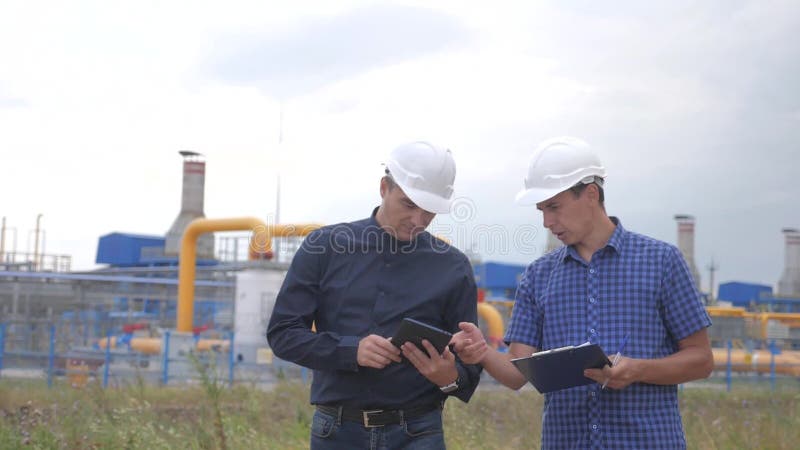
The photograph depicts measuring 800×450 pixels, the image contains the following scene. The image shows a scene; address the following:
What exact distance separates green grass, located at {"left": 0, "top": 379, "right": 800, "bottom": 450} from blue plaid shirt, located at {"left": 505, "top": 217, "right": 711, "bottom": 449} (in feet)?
7.78

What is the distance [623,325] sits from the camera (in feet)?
10.0

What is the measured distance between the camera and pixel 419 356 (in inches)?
118

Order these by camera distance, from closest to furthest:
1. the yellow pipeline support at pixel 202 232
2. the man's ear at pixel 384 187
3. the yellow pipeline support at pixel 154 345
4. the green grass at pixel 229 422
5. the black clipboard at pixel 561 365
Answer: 1. the black clipboard at pixel 561 365
2. the man's ear at pixel 384 187
3. the green grass at pixel 229 422
4. the yellow pipeline support at pixel 154 345
5. the yellow pipeline support at pixel 202 232

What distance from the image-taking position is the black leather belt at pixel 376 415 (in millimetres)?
3137

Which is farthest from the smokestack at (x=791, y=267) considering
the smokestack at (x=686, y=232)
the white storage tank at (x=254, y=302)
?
the white storage tank at (x=254, y=302)

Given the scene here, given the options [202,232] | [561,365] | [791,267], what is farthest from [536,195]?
[791,267]

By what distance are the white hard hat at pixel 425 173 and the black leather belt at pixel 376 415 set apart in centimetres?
70

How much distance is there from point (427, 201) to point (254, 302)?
633 inches

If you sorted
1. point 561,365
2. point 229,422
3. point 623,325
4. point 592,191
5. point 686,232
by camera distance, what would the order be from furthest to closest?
point 686,232, point 229,422, point 592,191, point 623,325, point 561,365

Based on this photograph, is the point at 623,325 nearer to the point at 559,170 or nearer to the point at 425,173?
the point at 559,170

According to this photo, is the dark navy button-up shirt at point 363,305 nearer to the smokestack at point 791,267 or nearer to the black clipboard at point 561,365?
the black clipboard at point 561,365

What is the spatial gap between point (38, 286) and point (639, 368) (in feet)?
89.8

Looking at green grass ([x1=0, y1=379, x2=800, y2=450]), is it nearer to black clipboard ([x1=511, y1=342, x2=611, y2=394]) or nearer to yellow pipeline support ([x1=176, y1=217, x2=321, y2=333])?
black clipboard ([x1=511, y1=342, x2=611, y2=394])

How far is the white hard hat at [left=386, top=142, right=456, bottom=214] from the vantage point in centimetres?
325
